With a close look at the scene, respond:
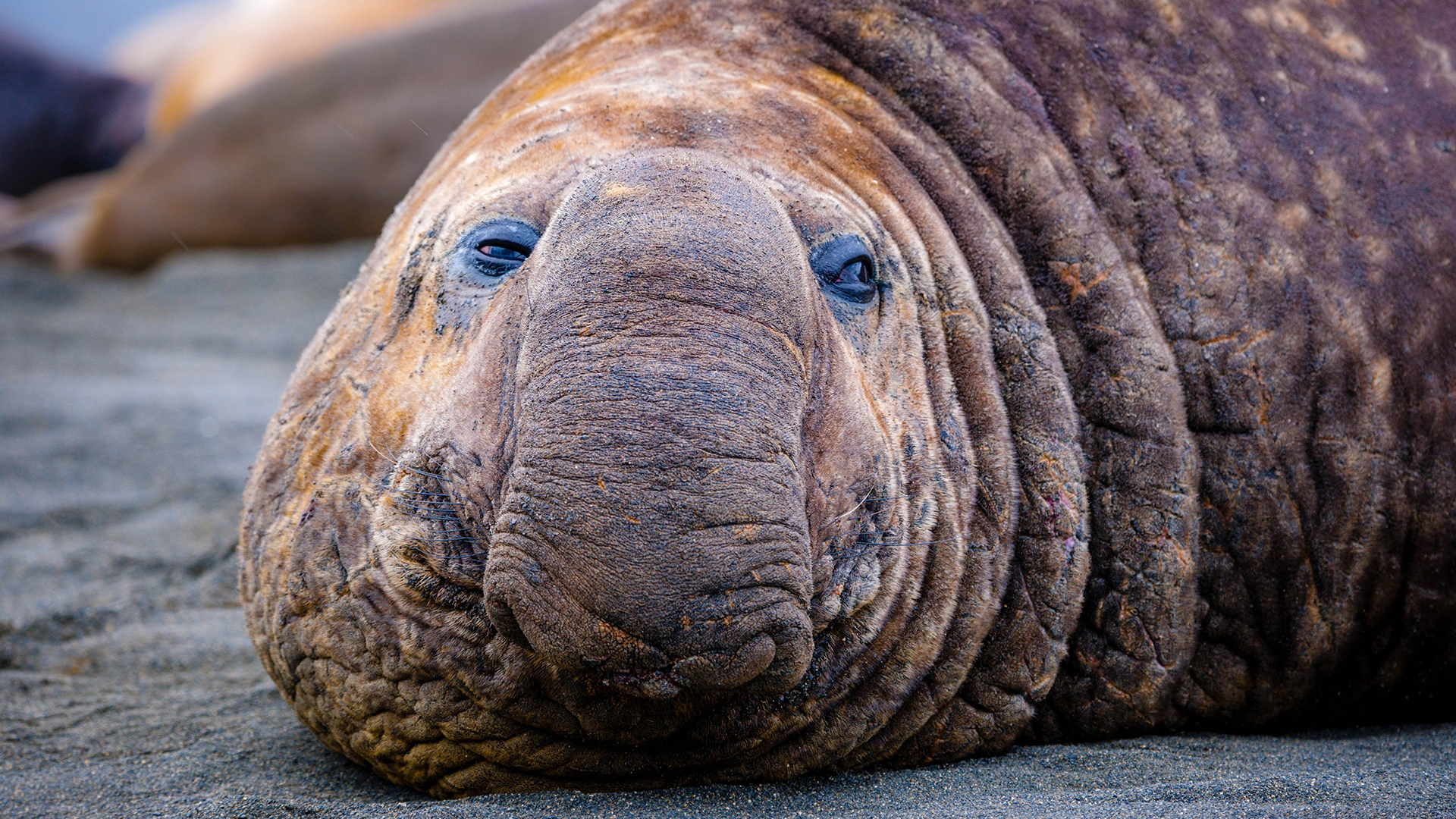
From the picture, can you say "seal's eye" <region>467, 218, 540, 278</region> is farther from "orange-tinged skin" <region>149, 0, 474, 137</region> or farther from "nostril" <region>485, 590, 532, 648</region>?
"orange-tinged skin" <region>149, 0, 474, 137</region>

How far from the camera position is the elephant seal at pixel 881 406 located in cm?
222

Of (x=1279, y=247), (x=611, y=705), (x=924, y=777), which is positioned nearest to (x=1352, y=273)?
(x=1279, y=247)

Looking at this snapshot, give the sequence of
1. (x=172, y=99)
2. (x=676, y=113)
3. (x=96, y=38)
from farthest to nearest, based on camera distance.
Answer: (x=96, y=38), (x=172, y=99), (x=676, y=113)

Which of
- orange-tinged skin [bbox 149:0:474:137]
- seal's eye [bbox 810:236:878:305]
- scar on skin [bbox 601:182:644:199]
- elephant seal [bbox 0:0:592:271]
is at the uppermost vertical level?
orange-tinged skin [bbox 149:0:474:137]

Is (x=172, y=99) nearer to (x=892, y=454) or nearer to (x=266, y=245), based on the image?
(x=266, y=245)

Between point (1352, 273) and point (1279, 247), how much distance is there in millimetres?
189

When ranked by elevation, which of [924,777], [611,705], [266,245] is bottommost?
[924,777]

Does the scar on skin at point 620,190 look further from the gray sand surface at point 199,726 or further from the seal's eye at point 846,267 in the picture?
the gray sand surface at point 199,726

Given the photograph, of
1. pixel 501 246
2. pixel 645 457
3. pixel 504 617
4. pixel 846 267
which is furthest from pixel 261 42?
pixel 645 457

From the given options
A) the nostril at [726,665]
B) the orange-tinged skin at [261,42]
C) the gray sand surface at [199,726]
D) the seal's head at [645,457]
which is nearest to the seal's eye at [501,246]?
the seal's head at [645,457]

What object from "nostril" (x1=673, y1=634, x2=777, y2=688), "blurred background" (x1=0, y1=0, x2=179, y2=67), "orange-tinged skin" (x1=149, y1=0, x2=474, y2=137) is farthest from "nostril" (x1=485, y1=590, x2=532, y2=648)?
"blurred background" (x1=0, y1=0, x2=179, y2=67)

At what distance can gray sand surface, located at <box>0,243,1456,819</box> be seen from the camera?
2.47 meters

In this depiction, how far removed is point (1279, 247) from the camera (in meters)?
3.14

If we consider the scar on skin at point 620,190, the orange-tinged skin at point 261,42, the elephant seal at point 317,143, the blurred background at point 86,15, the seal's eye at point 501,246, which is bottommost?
the seal's eye at point 501,246
